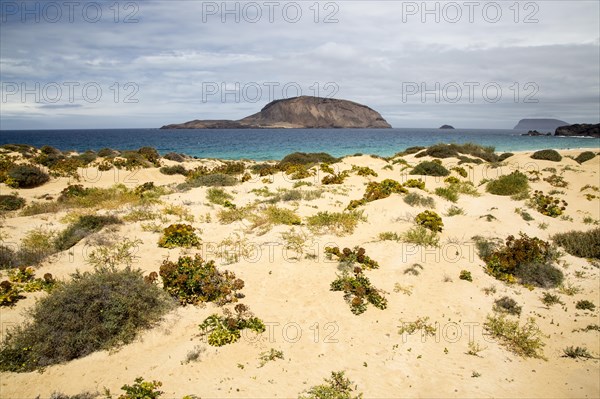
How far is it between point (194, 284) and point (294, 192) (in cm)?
928

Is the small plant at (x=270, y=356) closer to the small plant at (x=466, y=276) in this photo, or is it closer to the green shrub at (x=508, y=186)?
the small plant at (x=466, y=276)

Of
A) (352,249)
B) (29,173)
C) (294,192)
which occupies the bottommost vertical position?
(352,249)

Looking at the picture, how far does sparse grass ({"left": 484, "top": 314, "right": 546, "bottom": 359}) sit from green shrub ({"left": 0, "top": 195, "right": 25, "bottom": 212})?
19.2 metres

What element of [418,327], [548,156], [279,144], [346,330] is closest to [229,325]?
[346,330]

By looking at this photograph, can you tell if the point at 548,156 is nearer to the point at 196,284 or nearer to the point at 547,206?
the point at 547,206

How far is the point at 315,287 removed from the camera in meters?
8.82

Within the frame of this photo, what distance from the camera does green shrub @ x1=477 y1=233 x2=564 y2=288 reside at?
9.39 meters

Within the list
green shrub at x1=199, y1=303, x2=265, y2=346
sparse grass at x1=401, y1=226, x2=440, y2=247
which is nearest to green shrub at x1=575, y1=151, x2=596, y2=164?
sparse grass at x1=401, y1=226, x2=440, y2=247

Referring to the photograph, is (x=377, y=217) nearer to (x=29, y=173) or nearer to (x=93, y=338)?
(x=93, y=338)

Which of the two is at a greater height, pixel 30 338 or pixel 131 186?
pixel 131 186

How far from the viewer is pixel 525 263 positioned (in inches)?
384

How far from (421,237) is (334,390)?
6.98 meters

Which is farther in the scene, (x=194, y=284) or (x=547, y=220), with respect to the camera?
(x=547, y=220)

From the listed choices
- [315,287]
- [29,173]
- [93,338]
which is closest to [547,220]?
[315,287]
